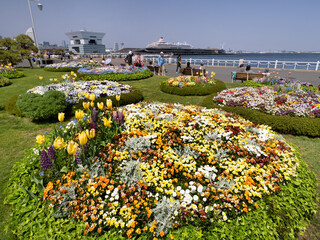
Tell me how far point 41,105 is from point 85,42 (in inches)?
6318

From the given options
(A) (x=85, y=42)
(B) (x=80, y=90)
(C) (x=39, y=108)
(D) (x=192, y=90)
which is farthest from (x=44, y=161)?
(A) (x=85, y=42)

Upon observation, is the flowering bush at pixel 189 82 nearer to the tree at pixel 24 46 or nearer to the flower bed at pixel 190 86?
→ the flower bed at pixel 190 86

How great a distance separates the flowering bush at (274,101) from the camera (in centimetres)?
727

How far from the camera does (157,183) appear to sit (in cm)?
350

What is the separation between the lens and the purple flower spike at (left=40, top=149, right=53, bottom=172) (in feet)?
10.6

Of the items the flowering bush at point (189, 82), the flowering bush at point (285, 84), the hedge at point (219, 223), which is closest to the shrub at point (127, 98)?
the flowering bush at point (189, 82)

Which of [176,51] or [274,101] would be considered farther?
[176,51]

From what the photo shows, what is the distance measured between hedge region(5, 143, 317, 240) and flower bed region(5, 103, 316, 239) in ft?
0.06

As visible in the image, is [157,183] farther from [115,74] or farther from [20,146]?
[115,74]

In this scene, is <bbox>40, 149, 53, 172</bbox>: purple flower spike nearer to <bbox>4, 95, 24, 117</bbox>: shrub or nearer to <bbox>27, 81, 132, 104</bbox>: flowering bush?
<bbox>27, 81, 132, 104</bbox>: flowering bush

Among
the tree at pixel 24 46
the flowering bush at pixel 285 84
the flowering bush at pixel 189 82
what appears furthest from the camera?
the tree at pixel 24 46

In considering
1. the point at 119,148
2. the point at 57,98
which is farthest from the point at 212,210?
the point at 57,98

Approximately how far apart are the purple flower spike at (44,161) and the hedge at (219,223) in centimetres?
26

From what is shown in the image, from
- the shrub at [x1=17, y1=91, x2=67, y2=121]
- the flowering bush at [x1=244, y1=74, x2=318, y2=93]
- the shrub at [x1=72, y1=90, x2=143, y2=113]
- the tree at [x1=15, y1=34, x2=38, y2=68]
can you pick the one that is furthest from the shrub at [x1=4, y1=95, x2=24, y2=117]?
the tree at [x1=15, y1=34, x2=38, y2=68]
